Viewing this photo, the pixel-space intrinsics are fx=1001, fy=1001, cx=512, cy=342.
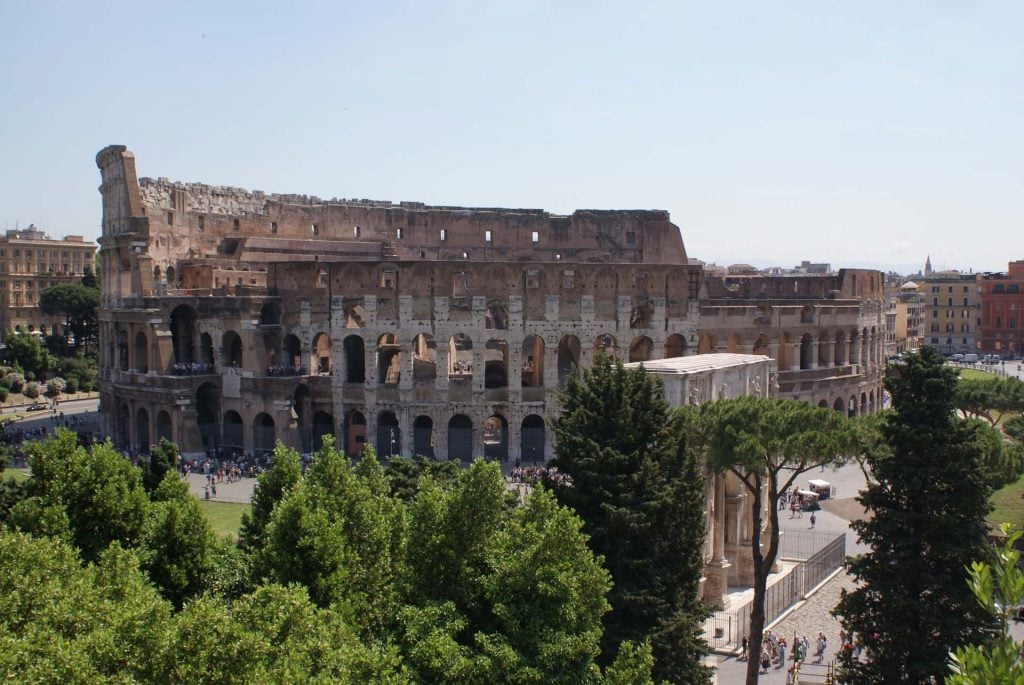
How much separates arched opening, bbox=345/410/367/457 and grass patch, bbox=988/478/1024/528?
82.6 feet

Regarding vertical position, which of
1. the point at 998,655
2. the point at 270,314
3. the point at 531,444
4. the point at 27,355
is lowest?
the point at 531,444

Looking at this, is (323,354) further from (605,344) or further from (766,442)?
(766,442)

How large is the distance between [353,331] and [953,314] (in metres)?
79.7

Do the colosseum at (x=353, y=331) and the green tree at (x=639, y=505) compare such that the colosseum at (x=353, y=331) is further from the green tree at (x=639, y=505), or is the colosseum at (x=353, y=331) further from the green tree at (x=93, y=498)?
the green tree at (x=93, y=498)

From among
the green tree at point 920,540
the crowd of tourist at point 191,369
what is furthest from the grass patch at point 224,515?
the green tree at point 920,540

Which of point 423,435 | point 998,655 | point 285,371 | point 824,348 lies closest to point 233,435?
point 285,371

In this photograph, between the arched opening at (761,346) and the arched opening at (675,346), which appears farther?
the arched opening at (761,346)

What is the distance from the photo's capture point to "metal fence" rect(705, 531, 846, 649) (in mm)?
24766

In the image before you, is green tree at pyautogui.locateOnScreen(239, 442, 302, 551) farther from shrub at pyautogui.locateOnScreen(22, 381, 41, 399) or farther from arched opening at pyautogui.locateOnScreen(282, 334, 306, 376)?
shrub at pyautogui.locateOnScreen(22, 381, 41, 399)

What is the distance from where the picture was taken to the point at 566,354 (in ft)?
159

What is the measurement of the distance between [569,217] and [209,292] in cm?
2022

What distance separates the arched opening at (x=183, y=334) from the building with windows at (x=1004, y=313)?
8001 centimetres

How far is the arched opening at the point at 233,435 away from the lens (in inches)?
1764

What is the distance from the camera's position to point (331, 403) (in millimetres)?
44375
